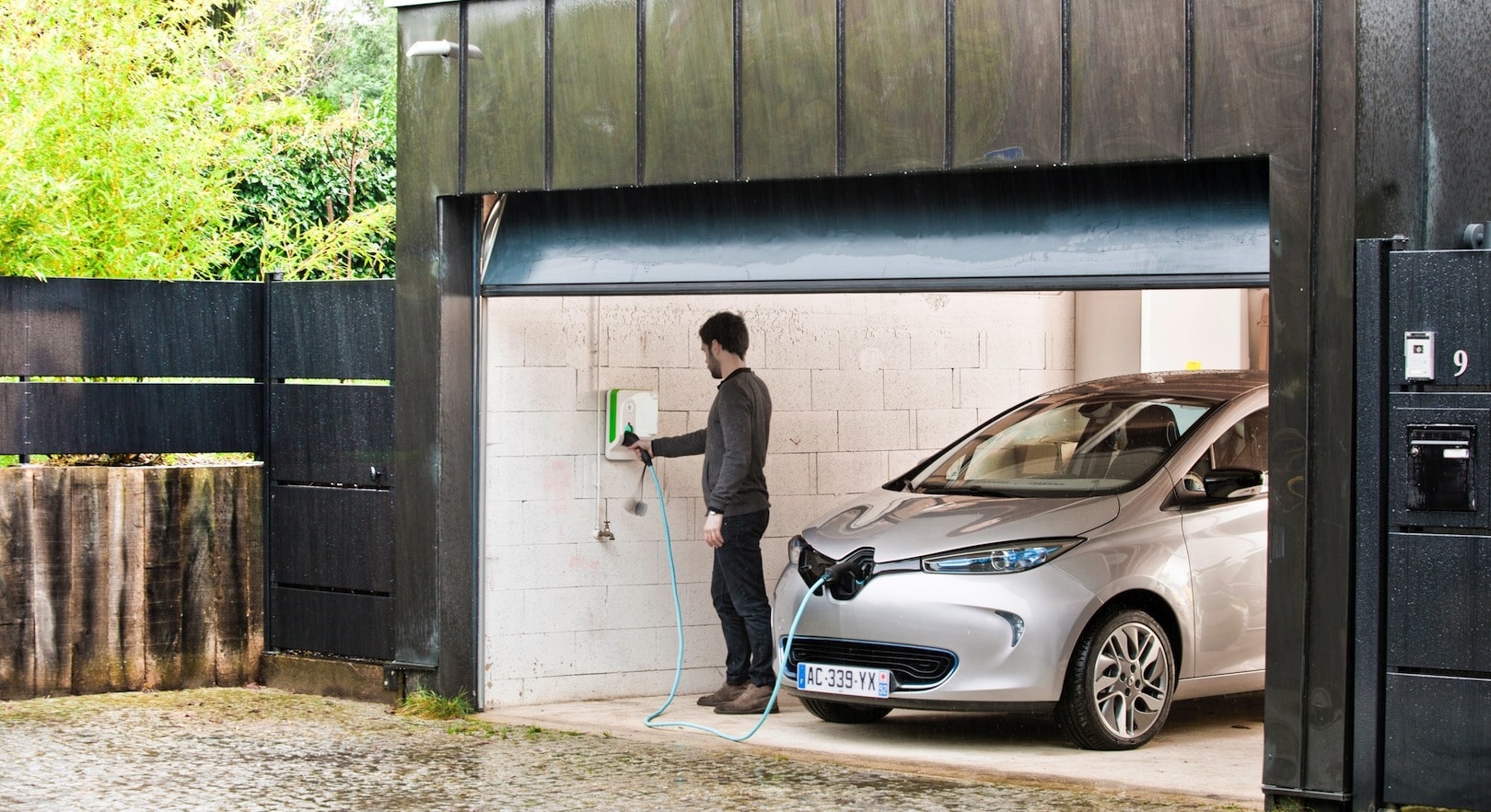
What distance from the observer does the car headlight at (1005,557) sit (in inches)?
290

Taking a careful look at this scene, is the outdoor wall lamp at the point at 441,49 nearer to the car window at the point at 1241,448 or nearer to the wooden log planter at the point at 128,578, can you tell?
the wooden log planter at the point at 128,578

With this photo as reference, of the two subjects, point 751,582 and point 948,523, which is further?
point 751,582

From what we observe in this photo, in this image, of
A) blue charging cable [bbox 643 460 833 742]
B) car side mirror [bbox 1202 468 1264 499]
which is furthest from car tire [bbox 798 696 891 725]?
car side mirror [bbox 1202 468 1264 499]

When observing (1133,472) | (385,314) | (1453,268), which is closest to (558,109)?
(385,314)

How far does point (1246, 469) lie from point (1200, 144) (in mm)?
2269

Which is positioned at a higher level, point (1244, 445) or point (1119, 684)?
point (1244, 445)

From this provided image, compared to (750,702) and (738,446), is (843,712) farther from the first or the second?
(738,446)

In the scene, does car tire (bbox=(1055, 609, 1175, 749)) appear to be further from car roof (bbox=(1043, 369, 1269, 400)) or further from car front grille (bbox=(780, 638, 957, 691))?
car roof (bbox=(1043, 369, 1269, 400))

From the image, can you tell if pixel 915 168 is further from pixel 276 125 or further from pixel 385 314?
pixel 276 125

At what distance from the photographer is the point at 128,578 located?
8766mm

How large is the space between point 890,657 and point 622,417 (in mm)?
2150

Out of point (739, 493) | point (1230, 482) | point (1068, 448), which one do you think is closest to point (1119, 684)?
point (1230, 482)

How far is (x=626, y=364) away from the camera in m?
9.09

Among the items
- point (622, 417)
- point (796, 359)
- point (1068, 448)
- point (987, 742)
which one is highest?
point (796, 359)
